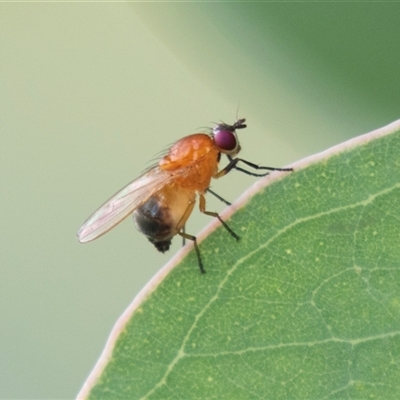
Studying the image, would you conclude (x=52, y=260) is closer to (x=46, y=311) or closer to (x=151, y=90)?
(x=46, y=311)

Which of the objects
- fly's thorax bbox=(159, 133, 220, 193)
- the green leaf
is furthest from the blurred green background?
the green leaf

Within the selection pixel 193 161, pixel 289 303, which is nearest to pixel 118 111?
pixel 193 161

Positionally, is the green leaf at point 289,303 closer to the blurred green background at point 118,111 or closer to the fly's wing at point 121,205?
the fly's wing at point 121,205

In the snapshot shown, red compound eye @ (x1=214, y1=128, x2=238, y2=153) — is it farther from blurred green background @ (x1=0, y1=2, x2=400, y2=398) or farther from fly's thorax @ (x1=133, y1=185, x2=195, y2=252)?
blurred green background @ (x1=0, y1=2, x2=400, y2=398)

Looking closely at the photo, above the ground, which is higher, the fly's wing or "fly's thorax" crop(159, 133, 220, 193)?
the fly's wing

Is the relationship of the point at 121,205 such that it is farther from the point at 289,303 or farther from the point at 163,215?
the point at 289,303
